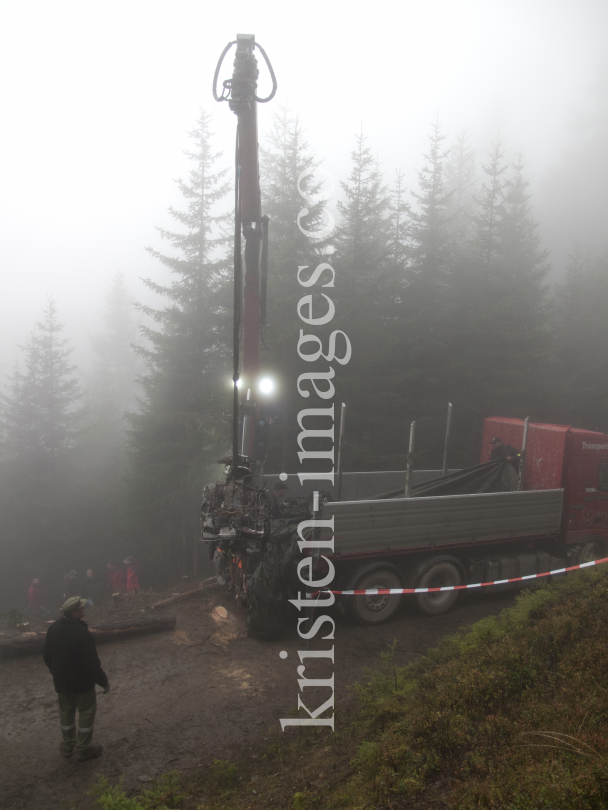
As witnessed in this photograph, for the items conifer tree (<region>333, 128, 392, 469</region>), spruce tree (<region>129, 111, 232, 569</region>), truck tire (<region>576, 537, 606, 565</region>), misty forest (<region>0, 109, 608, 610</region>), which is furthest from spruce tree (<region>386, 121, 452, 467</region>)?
truck tire (<region>576, 537, 606, 565</region>)

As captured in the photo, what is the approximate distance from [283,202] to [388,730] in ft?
55.8

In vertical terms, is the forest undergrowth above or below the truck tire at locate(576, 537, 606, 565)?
above

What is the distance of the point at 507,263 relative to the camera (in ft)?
72.3

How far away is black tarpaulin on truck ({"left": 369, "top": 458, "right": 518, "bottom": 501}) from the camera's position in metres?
9.39

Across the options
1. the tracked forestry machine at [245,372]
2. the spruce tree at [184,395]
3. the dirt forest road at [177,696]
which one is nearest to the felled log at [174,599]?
the dirt forest road at [177,696]

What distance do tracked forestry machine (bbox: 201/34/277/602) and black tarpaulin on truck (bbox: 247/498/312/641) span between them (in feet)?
1.12

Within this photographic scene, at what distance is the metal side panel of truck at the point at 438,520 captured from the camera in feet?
24.3

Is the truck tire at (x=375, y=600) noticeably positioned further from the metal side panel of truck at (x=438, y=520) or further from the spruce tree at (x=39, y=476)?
the spruce tree at (x=39, y=476)

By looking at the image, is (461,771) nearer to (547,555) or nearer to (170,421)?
(547,555)

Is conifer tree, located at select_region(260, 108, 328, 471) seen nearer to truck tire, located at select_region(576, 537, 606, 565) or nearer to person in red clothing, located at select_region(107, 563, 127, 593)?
person in red clothing, located at select_region(107, 563, 127, 593)

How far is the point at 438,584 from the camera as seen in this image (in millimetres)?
8453

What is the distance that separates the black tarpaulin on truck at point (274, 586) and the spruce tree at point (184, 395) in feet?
26.6

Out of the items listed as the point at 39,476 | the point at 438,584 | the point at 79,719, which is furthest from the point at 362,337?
the point at 39,476

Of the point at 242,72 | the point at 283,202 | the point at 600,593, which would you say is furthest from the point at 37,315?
the point at 600,593
